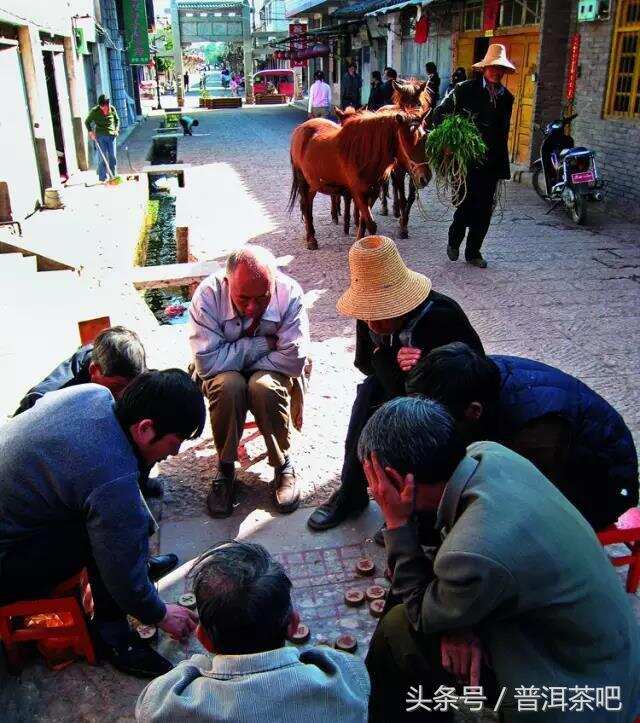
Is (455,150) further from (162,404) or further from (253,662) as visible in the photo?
(253,662)

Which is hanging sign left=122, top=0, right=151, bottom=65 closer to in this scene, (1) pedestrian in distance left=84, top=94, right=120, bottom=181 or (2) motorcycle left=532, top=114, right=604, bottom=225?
(1) pedestrian in distance left=84, top=94, right=120, bottom=181

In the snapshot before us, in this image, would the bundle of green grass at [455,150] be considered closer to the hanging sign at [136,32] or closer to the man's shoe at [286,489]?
the man's shoe at [286,489]

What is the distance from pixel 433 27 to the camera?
16.4m

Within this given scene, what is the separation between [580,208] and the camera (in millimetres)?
8656

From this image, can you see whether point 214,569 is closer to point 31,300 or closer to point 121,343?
point 121,343

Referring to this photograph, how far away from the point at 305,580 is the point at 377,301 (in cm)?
122

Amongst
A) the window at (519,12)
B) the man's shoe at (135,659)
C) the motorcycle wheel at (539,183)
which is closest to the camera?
the man's shoe at (135,659)

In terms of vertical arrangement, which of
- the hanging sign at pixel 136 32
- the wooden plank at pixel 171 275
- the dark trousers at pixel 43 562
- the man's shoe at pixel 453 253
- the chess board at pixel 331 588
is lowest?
the chess board at pixel 331 588

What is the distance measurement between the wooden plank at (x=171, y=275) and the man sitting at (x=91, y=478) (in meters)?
4.67

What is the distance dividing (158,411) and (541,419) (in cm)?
120

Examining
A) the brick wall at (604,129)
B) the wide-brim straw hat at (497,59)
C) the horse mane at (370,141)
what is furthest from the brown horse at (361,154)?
the brick wall at (604,129)

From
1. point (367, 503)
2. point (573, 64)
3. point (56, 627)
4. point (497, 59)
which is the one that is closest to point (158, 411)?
point (56, 627)

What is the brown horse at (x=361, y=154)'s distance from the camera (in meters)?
6.87

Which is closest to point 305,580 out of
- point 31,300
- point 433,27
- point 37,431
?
point 37,431
